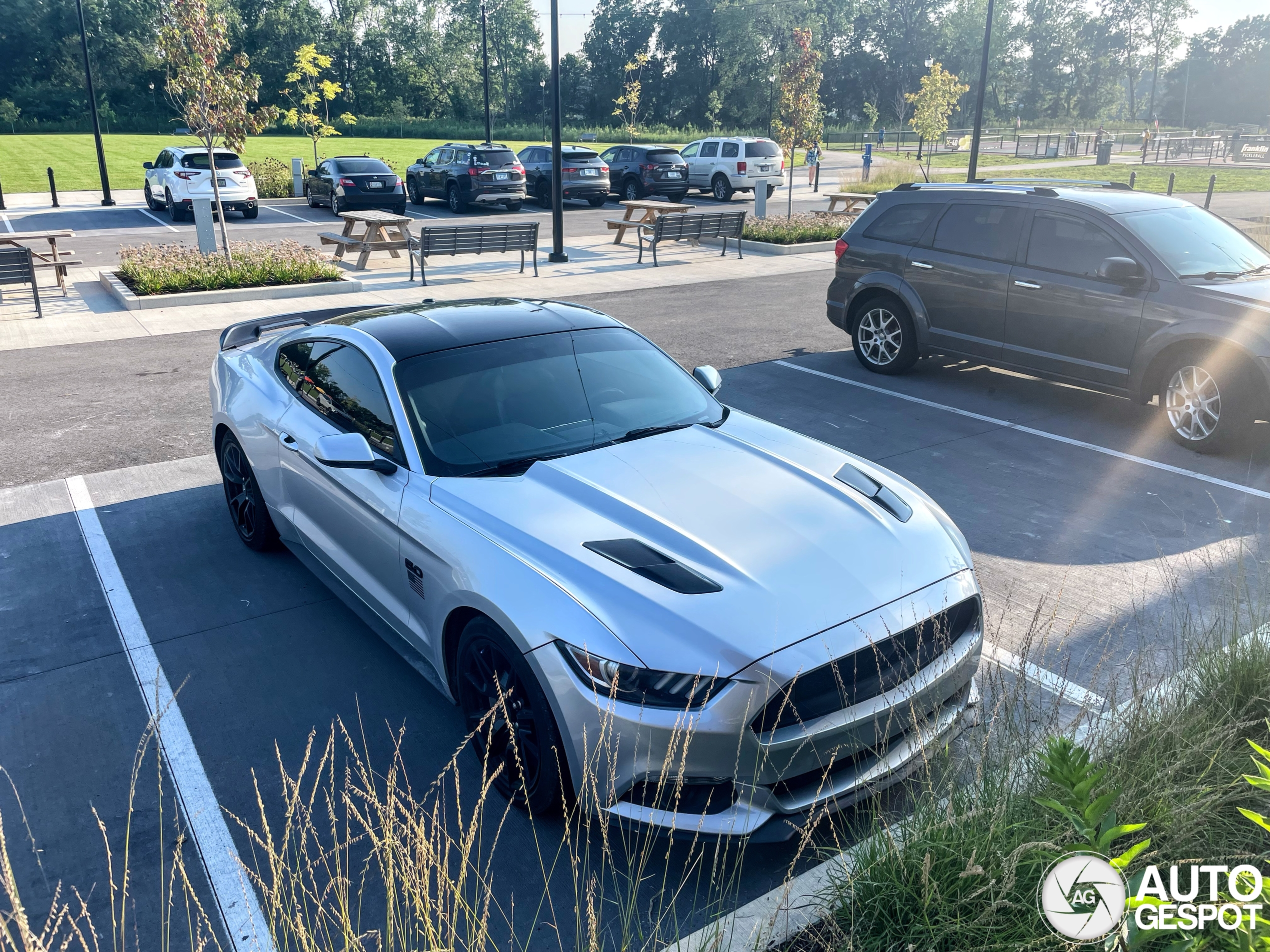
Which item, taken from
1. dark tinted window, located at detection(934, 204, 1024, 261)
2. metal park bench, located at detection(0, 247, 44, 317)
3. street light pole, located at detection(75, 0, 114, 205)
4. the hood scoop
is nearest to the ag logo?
the hood scoop

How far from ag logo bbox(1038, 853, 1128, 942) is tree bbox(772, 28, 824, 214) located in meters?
25.7

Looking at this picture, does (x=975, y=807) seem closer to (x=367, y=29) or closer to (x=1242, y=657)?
(x=1242, y=657)

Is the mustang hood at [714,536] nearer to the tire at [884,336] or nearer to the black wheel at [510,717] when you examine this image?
the black wheel at [510,717]

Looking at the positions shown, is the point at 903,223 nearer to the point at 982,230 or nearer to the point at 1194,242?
the point at 982,230

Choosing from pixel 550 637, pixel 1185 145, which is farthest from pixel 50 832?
pixel 1185 145

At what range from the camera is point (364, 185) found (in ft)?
80.9

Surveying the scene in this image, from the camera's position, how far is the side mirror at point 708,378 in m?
5.34

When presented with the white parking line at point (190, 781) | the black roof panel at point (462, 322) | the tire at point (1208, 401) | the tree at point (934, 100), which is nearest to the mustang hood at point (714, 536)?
the black roof panel at point (462, 322)

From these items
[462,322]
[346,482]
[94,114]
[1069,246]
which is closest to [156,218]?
[94,114]

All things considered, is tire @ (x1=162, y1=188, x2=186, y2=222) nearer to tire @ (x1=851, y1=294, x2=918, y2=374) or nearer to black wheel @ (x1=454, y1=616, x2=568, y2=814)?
tire @ (x1=851, y1=294, x2=918, y2=374)

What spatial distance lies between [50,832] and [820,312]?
11761 mm

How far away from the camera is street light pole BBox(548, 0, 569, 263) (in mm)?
16969

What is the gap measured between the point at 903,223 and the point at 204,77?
12.5 metres

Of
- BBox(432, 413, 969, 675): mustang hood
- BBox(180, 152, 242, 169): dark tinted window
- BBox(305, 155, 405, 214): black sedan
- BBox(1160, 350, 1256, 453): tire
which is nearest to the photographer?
BBox(432, 413, 969, 675): mustang hood
